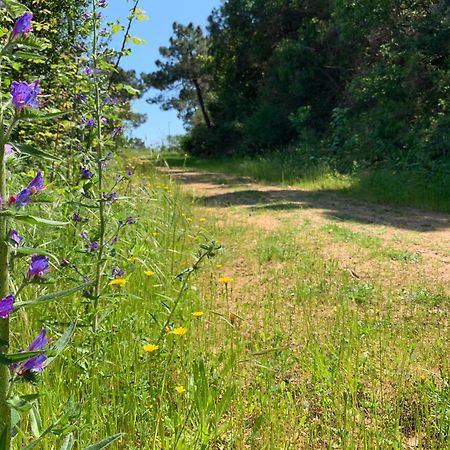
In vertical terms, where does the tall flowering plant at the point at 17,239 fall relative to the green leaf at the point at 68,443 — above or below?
above

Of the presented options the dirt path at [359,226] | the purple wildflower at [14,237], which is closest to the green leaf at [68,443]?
the purple wildflower at [14,237]

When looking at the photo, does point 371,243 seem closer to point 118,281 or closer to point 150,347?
point 118,281

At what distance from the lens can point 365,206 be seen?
9.26m

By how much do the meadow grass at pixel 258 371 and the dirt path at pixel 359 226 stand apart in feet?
3.21

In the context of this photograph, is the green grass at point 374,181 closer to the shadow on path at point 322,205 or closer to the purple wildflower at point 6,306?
the shadow on path at point 322,205

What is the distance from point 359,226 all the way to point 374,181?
442 cm

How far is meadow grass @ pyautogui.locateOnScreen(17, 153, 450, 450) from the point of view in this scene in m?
1.99

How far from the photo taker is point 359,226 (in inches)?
280

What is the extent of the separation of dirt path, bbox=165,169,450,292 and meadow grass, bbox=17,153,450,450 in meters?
0.98

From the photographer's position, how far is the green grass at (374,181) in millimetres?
9586

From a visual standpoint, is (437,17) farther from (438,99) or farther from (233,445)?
(233,445)

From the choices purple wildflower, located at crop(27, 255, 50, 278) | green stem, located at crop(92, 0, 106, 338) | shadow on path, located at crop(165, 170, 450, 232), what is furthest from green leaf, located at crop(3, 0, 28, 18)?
shadow on path, located at crop(165, 170, 450, 232)

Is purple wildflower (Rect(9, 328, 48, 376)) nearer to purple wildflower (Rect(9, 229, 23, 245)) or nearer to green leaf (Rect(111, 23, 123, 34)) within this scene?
purple wildflower (Rect(9, 229, 23, 245))

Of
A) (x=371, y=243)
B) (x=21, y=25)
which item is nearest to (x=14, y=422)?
(x=21, y=25)
